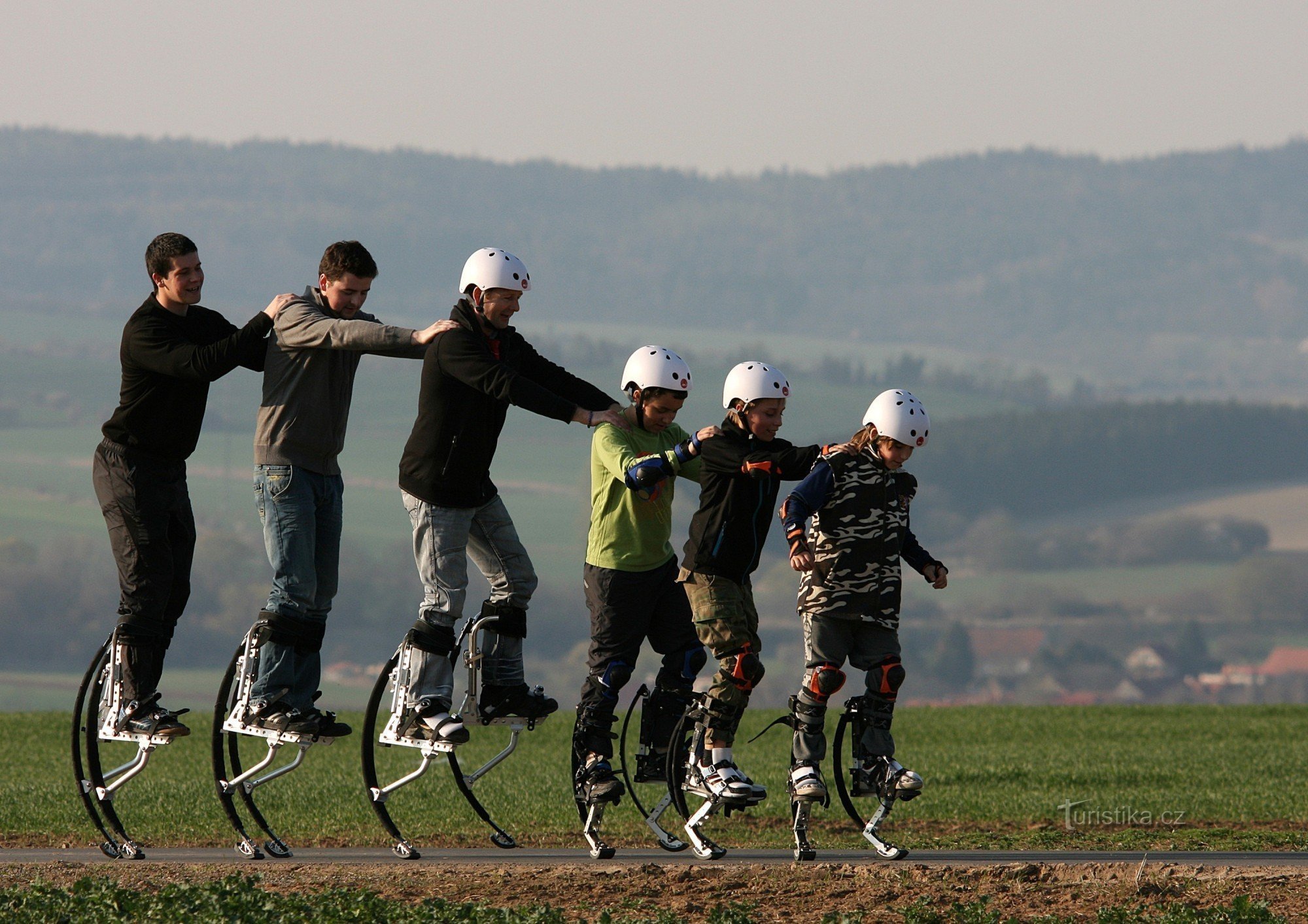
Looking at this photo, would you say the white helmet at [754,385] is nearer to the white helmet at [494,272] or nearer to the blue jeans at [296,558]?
the white helmet at [494,272]

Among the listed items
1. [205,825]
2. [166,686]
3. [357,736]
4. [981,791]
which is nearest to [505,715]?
[205,825]

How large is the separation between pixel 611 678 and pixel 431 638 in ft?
3.58

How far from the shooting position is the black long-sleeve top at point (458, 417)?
938 centimetres

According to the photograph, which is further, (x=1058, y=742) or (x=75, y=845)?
(x=1058, y=742)

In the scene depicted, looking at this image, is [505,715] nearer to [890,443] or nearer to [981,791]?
[890,443]

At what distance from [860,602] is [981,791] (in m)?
7.58

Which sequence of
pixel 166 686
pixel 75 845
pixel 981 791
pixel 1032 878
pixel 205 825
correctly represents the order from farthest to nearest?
pixel 166 686 < pixel 981 791 < pixel 205 825 < pixel 75 845 < pixel 1032 878

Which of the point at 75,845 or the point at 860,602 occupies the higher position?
the point at 860,602

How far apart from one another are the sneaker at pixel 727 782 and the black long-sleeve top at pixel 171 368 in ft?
11.8

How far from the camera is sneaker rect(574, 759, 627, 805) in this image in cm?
982

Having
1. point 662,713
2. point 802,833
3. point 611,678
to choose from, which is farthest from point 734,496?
point 802,833

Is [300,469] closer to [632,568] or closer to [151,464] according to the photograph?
[151,464]

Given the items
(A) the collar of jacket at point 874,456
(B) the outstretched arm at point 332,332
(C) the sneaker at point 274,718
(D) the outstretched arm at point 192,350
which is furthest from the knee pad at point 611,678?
(D) the outstretched arm at point 192,350

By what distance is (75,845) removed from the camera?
1177cm
